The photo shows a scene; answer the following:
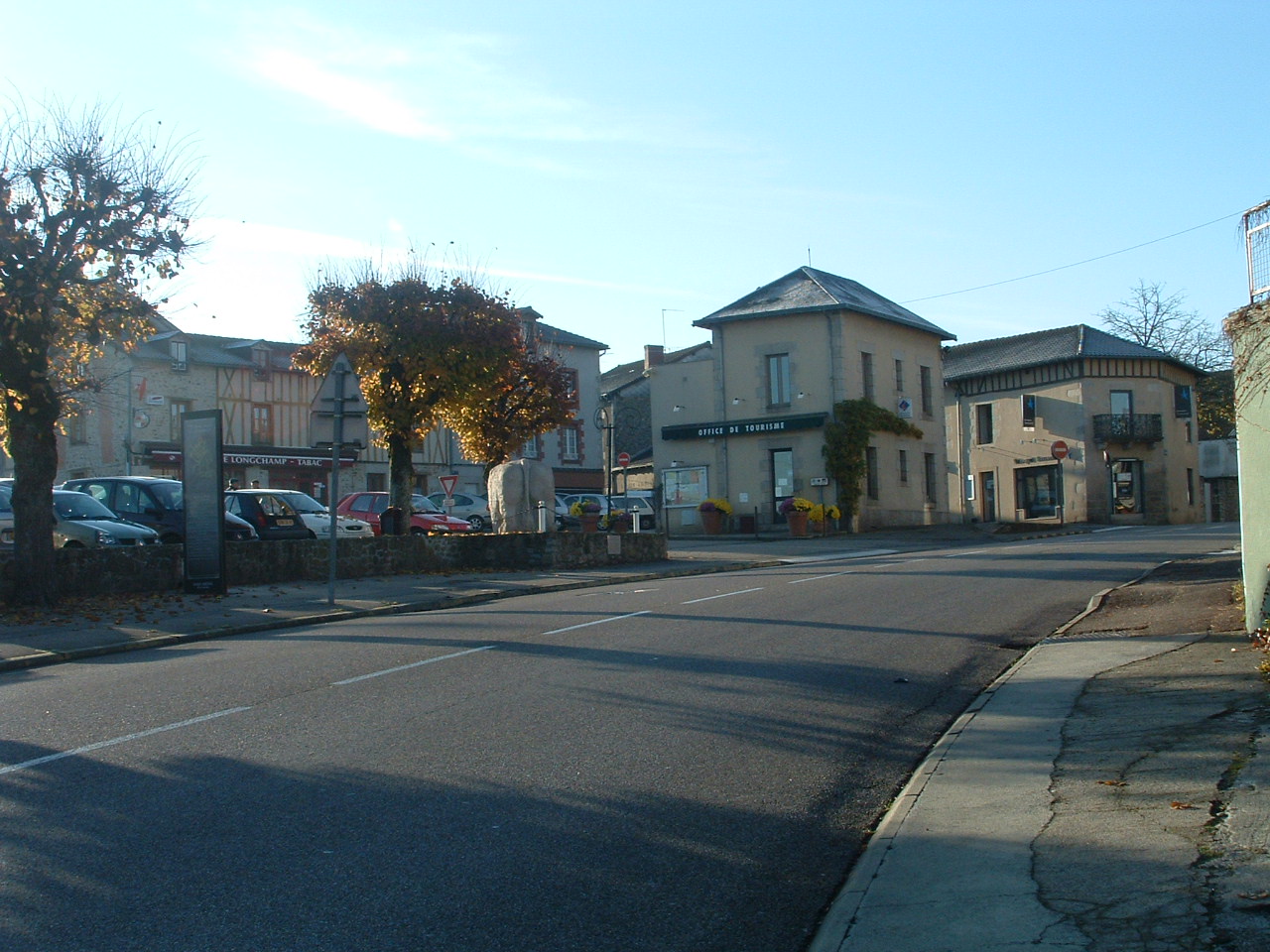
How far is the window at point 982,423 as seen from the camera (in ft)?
182

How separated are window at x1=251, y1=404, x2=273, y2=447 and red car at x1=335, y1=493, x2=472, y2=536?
20.1 metres

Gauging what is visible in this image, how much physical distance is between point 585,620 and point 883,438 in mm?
30371

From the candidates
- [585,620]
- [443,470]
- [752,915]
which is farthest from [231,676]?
[443,470]

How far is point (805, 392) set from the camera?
40.8m

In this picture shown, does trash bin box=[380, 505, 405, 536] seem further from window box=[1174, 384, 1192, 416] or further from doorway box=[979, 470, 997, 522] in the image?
window box=[1174, 384, 1192, 416]

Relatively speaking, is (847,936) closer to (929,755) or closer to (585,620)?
(929,755)

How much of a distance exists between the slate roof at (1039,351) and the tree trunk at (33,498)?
44.6 metres

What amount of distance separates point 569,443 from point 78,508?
41166mm

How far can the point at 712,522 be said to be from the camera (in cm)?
3953

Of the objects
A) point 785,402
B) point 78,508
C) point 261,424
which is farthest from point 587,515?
point 261,424

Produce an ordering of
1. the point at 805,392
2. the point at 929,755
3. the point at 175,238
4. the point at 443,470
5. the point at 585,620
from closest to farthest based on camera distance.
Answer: the point at 929,755 < the point at 585,620 < the point at 175,238 < the point at 805,392 < the point at 443,470

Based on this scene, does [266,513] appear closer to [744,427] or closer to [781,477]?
[744,427]

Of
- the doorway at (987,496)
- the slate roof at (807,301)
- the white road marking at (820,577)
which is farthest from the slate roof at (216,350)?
the white road marking at (820,577)

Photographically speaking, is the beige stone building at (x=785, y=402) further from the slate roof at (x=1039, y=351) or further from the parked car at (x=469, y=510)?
the slate roof at (x=1039, y=351)
